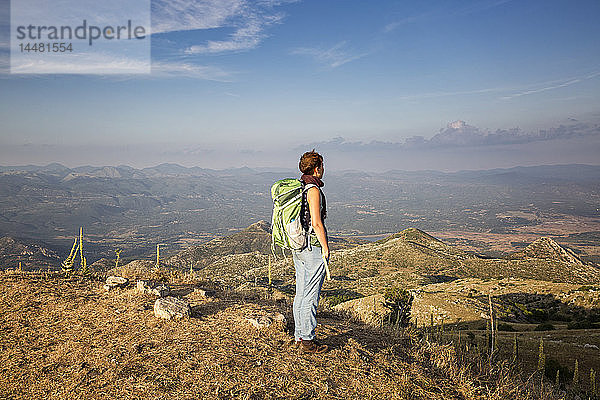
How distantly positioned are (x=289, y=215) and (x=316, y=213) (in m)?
0.47

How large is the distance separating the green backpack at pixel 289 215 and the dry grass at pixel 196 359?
75.8 inches

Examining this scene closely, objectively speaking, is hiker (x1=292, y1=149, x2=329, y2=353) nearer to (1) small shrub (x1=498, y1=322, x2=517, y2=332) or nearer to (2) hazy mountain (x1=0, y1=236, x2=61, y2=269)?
(1) small shrub (x1=498, y1=322, x2=517, y2=332)

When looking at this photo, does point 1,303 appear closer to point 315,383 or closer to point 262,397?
point 262,397

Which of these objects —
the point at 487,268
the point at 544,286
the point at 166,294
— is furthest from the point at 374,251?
the point at 166,294

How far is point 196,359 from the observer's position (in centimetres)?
555

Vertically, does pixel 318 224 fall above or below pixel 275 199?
below

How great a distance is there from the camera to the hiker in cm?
551

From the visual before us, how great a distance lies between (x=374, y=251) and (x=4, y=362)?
74.4m

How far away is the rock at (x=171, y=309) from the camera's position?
7.28 m

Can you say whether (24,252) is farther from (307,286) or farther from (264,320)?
(307,286)

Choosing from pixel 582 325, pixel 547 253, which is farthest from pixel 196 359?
pixel 547 253

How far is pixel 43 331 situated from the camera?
6609 millimetres

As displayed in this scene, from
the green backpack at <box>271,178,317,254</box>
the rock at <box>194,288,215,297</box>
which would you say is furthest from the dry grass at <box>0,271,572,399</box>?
the green backpack at <box>271,178,317,254</box>

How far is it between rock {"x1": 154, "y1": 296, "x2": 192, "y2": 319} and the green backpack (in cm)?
306
